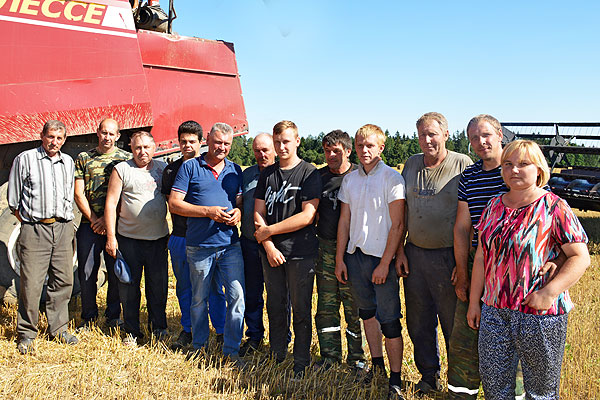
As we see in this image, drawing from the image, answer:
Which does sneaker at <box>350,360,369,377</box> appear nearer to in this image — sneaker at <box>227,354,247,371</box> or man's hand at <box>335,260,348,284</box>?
man's hand at <box>335,260,348,284</box>

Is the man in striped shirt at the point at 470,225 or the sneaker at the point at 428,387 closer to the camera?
the man in striped shirt at the point at 470,225

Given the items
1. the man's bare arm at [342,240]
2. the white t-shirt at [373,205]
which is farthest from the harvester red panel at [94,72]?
the white t-shirt at [373,205]

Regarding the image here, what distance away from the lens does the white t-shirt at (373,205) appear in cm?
322

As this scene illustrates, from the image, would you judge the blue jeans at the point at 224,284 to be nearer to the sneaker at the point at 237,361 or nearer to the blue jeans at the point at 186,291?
the sneaker at the point at 237,361

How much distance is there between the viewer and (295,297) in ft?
11.5

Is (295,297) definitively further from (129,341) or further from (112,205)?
(112,205)

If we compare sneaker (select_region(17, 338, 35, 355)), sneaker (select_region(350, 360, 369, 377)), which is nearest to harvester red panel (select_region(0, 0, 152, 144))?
sneaker (select_region(17, 338, 35, 355))

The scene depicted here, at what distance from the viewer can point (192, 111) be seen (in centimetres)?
553

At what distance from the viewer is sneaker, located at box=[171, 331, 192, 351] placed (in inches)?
157

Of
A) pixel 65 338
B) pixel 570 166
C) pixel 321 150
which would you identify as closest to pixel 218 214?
pixel 65 338

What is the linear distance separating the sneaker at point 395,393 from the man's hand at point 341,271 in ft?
2.51

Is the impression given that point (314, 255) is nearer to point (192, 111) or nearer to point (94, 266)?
point (94, 266)

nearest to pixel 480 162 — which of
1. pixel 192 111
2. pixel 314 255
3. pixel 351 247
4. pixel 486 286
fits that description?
pixel 486 286

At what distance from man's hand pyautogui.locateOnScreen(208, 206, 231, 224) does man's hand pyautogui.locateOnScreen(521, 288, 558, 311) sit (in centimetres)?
211
